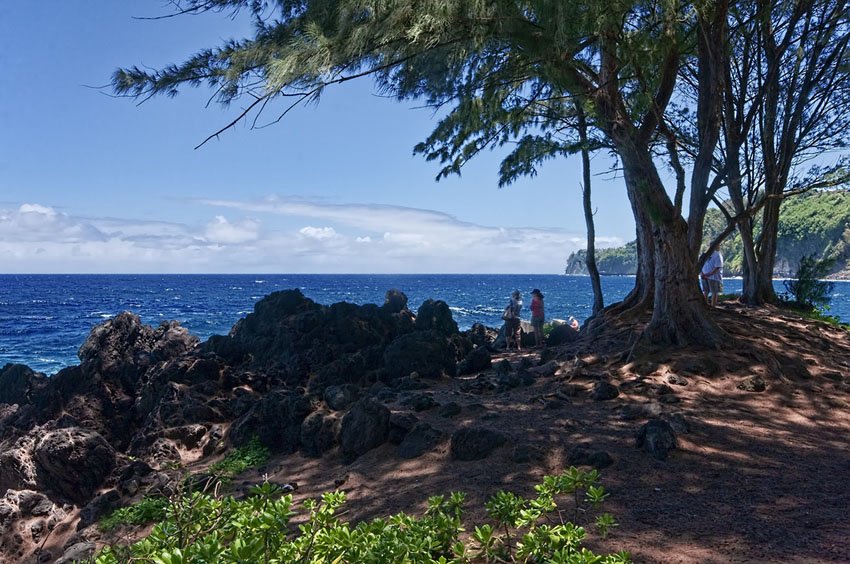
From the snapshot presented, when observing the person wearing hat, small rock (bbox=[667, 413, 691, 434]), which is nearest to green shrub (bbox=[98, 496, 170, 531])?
small rock (bbox=[667, 413, 691, 434])

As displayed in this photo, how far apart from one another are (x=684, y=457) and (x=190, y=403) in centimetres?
675

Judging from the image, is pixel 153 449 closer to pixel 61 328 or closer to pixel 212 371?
pixel 212 371

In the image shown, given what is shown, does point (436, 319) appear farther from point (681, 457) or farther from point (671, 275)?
point (681, 457)

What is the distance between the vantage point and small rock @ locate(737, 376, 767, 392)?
7930mm

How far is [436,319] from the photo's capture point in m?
13.6

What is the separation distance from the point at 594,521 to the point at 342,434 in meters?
3.41

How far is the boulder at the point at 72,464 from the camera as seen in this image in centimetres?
770

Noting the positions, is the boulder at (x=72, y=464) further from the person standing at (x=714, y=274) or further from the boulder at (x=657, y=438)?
the person standing at (x=714, y=274)

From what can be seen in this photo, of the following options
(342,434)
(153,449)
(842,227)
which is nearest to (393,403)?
(342,434)

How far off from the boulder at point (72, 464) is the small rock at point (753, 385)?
820cm

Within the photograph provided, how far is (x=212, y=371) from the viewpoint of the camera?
1059cm

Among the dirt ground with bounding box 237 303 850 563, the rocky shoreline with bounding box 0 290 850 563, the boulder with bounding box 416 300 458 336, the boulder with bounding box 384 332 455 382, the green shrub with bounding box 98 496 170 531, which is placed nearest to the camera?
the dirt ground with bounding box 237 303 850 563

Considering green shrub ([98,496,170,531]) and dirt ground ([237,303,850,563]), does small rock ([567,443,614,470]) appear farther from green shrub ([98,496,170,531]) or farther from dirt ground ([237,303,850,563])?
green shrub ([98,496,170,531])

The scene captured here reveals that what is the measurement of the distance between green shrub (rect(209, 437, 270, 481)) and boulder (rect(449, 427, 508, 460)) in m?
2.54
